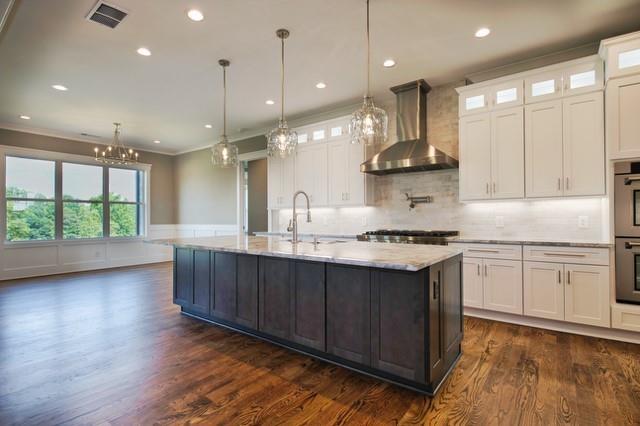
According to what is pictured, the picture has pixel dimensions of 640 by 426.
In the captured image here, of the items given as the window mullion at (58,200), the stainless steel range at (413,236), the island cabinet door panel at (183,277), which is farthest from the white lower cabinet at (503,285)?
the window mullion at (58,200)

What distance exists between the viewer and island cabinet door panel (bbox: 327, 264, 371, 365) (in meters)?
2.25

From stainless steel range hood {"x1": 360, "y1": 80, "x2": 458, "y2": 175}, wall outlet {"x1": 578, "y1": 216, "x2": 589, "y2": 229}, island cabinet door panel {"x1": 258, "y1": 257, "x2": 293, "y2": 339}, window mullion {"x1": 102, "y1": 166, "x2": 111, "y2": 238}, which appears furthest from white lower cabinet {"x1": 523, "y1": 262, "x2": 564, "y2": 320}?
window mullion {"x1": 102, "y1": 166, "x2": 111, "y2": 238}

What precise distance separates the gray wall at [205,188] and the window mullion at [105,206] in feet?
5.13

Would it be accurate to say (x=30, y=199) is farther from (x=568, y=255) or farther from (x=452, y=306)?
(x=568, y=255)

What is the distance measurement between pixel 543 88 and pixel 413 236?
2.16 meters

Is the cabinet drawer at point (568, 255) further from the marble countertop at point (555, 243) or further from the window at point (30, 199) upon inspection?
the window at point (30, 199)

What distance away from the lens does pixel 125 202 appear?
768cm

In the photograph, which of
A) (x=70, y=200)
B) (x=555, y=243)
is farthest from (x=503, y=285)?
(x=70, y=200)

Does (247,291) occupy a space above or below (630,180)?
below

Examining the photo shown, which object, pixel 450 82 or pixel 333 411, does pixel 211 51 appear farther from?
pixel 333 411

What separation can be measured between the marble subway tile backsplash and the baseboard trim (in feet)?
3.05

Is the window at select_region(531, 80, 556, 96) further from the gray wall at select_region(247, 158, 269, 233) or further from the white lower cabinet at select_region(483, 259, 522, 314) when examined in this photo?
the gray wall at select_region(247, 158, 269, 233)

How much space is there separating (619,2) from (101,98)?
6050 mm

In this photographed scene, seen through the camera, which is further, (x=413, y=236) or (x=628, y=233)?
(x=413, y=236)
